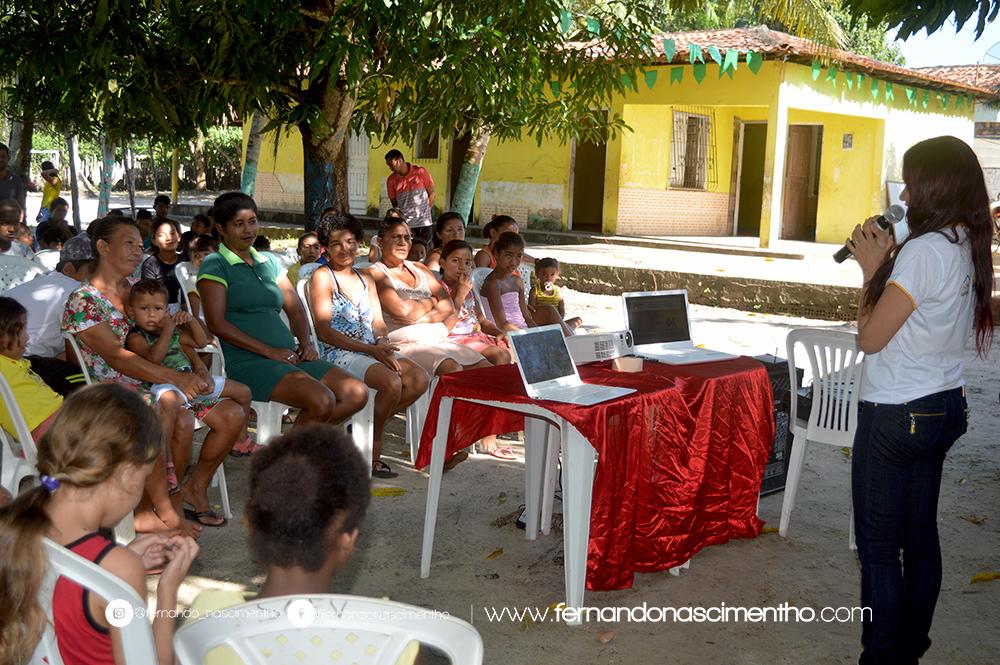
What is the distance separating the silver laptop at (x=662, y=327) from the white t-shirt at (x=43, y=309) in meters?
2.70

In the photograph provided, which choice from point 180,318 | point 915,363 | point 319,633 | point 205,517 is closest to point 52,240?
point 180,318

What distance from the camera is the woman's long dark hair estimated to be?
3.04 metres

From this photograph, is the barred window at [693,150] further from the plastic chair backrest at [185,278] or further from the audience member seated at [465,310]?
the plastic chair backrest at [185,278]

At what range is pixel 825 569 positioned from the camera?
443 cm

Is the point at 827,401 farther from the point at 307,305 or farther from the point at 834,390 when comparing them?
the point at 307,305

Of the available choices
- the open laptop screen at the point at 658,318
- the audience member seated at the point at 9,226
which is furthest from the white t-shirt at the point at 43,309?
the open laptop screen at the point at 658,318

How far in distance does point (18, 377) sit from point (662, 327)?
2.87 meters

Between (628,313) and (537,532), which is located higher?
(628,313)

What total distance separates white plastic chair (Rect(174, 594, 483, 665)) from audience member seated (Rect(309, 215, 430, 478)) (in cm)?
367

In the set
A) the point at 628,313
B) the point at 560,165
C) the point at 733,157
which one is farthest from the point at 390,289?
the point at 733,157

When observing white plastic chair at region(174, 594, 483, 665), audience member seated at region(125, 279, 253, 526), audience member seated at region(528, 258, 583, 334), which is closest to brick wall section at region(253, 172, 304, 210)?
audience member seated at region(528, 258, 583, 334)

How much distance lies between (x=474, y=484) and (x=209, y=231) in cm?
384

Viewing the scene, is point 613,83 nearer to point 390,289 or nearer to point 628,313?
point 390,289

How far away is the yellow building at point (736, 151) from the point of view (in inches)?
627
